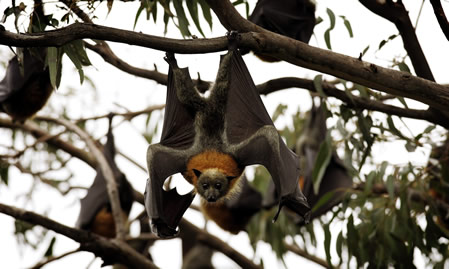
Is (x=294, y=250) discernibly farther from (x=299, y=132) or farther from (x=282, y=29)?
(x=282, y=29)

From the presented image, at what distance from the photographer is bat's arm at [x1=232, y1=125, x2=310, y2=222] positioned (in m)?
3.80

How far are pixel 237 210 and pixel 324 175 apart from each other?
1.33 m

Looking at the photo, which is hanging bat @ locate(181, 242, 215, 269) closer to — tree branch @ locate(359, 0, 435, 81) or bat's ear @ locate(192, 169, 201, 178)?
bat's ear @ locate(192, 169, 201, 178)

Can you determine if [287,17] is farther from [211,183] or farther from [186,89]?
[211,183]

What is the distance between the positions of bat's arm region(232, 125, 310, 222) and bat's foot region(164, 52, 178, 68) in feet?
2.39

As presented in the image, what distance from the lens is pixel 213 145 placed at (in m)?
4.36

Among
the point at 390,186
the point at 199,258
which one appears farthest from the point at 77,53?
the point at 199,258

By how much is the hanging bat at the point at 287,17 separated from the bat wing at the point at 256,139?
1794mm

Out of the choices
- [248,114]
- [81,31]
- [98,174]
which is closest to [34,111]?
[98,174]

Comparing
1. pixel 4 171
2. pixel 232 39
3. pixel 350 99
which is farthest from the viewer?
pixel 4 171

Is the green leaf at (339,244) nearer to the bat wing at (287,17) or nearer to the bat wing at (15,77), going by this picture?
the bat wing at (287,17)

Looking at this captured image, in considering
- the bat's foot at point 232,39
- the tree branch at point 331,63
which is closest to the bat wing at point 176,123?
the tree branch at point 331,63

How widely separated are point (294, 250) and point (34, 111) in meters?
3.67

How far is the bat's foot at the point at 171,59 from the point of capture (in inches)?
152
